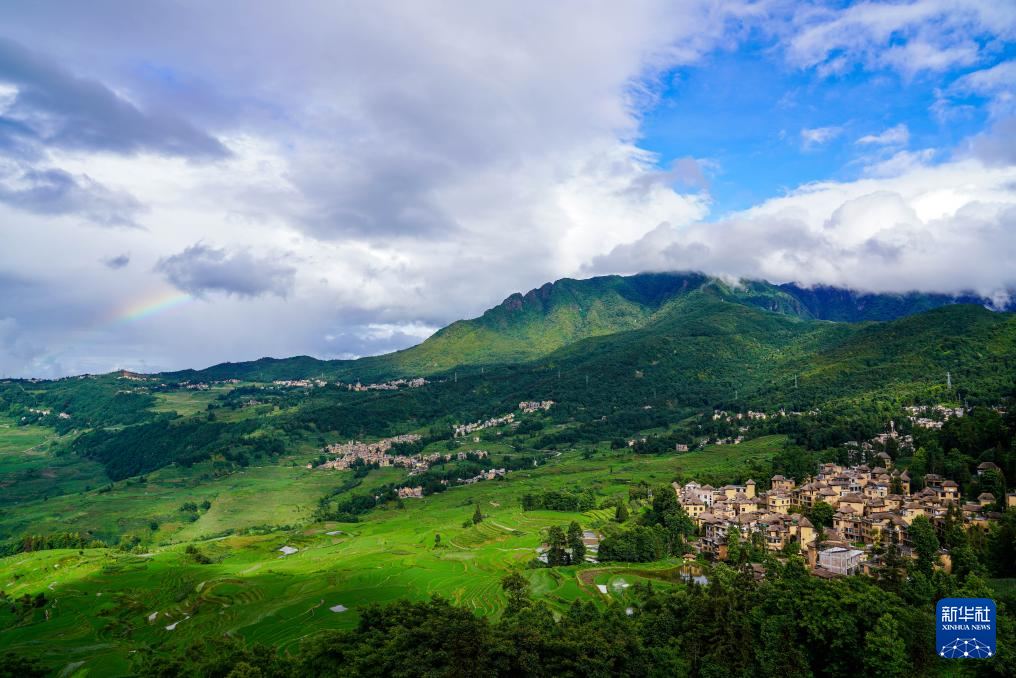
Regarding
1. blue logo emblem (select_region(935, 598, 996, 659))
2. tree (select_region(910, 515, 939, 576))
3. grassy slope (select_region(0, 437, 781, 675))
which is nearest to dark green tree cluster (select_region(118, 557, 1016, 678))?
blue logo emblem (select_region(935, 598, 996, 659))

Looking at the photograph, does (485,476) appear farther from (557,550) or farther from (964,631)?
(964,631)

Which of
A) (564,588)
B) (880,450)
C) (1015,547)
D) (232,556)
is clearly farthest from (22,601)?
(880,450)

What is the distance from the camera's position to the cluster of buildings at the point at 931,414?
97.2m

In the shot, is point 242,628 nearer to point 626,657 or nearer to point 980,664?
point 626,657

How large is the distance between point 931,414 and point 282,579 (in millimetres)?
104464

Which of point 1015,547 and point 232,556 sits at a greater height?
point 1015,547

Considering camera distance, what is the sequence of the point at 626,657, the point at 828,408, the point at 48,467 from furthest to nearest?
the point at 48,467 < the point at 828,408 < the point at 626,657

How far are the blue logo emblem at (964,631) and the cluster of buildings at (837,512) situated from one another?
20.2 metres

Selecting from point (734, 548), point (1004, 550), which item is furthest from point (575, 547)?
point (1004, 550)

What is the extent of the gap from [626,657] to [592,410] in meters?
168

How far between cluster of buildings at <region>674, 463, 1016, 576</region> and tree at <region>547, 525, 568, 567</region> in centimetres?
1395

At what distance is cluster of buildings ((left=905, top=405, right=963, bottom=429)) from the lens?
97250 millimetres

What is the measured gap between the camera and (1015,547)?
44.9 m

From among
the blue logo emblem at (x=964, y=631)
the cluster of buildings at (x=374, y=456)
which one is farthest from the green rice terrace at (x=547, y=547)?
the blue logo emblem at (x=964, y=631)
